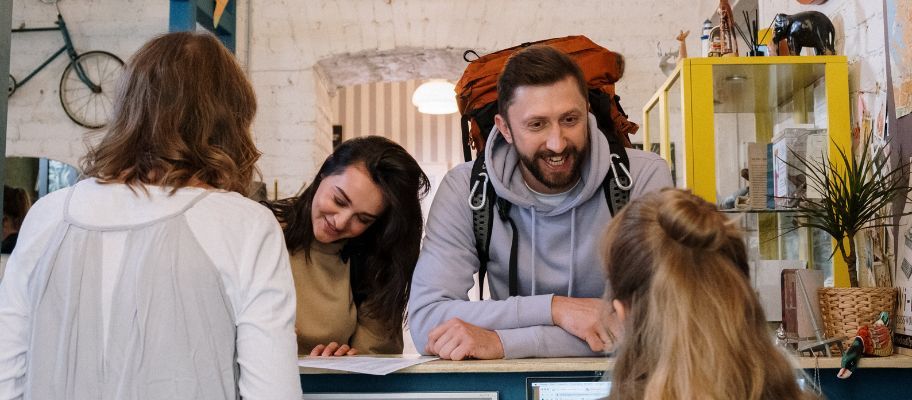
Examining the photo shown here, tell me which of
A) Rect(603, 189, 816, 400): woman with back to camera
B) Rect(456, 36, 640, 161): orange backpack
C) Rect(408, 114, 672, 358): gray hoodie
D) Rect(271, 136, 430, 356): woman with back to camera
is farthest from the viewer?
Rect(456, 36, 640, 161): orange backpack

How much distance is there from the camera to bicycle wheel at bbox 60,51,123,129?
17.7 feet

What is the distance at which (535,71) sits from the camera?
220 cm

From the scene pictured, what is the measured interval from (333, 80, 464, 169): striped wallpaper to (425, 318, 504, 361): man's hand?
644cm

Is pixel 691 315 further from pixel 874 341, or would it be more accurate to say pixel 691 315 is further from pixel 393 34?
pixel 393 34

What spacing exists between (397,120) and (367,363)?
681 cm

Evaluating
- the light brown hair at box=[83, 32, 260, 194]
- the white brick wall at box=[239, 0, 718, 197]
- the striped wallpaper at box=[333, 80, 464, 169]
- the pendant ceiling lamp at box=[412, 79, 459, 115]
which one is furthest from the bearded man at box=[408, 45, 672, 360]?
the striped wallpaper at box=[333, 80, 464, 169]

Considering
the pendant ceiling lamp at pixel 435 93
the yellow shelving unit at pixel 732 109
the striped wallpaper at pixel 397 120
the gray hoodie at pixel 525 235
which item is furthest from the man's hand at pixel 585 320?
the striped wallpaper at pixel 397 120

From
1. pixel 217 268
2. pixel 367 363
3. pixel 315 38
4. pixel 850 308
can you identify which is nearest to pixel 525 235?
pixel 367 363

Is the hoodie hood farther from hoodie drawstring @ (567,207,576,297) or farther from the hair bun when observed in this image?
the hair bun

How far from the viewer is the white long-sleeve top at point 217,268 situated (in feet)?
4.34

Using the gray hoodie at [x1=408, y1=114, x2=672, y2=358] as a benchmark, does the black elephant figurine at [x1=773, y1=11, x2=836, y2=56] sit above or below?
above

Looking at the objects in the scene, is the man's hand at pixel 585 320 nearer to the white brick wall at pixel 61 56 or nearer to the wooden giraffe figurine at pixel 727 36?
the wooden giraffe figurine at pixel 727 36

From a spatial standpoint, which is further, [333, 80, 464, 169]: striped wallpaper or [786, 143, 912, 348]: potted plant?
[333, 80, 464, 169]: striped wallpaper

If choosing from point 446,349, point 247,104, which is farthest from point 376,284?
point 247,104
